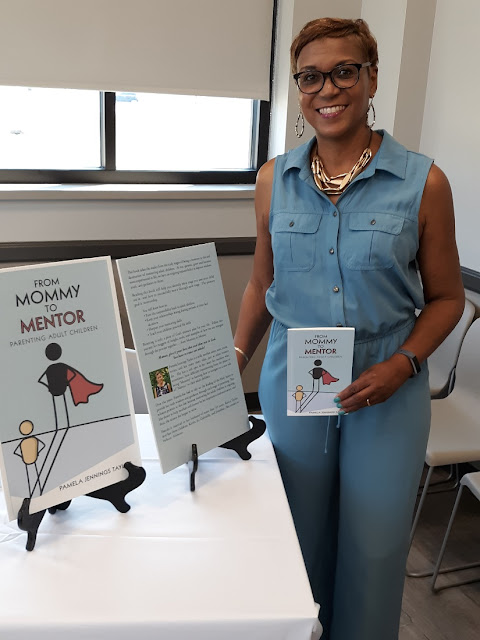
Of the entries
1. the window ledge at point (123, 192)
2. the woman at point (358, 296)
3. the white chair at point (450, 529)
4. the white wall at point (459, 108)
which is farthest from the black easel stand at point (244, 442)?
the window ledge at point (123, 192)

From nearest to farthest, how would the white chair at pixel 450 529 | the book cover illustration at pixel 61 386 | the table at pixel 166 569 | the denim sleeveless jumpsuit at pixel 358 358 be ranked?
1. the table at pixel 166 569
2. the book cover illustration at pixel 61 386
3. the denim sleeveless jumpsuit at pixel 358 358
4. the white chair at pixel 450 529

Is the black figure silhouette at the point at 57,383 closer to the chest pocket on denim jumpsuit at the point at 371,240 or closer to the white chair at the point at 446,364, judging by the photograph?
the chest pocket on denim jumpsuit at the point at 371,240

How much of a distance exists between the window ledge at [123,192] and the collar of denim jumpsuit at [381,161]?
179 centimetres

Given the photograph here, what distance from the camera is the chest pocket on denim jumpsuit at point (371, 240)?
158 cm

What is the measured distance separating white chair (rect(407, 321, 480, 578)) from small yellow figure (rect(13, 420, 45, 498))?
5.32ft

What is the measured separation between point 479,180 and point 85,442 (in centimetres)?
224

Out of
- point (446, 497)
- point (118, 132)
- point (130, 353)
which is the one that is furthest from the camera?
point (118, 132)

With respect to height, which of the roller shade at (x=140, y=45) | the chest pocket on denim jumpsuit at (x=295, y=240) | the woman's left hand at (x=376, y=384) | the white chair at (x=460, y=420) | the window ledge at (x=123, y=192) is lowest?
the white chair at (x=460, y=420)

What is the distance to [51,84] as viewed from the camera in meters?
3.13

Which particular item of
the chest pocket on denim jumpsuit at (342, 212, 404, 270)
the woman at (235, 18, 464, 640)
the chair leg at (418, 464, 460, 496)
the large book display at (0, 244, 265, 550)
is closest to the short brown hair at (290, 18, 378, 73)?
the woman at (235, 18, 464, 640)

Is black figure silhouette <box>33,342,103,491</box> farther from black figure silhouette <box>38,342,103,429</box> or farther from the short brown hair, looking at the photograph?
the short brown hair

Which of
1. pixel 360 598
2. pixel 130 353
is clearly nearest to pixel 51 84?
pixel 130 353

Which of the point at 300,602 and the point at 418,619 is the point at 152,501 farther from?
the point at 418,619

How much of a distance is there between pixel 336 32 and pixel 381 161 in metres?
0.29
